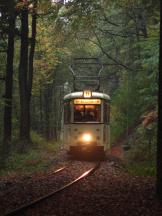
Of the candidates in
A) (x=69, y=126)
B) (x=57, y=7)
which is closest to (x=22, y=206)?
(x=57, y=7)

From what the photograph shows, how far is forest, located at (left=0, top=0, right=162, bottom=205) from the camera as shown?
22.2 m

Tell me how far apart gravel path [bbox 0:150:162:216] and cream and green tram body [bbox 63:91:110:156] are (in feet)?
26.3

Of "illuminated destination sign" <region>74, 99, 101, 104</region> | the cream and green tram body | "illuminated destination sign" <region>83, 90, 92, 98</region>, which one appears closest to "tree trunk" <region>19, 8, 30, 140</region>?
the cream and green tram body

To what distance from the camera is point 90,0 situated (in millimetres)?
23484

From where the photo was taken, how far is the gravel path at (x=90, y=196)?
10948mm

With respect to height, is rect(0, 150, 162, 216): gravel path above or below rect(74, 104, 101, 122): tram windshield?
below

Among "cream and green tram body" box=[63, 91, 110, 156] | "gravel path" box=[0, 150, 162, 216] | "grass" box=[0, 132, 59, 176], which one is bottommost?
"gravel path" box=[0, 150, 162, 216]

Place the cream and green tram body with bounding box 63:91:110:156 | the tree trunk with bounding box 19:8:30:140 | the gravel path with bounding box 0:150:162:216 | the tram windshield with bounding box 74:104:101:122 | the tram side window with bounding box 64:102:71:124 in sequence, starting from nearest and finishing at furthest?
the gravel path with bounding box 0:150:162:216 → the cream and green tram body with bounding box 63:91:110:156 → the tram windshield with bounding box 74:104:101:122 → the tram side window with bounding box 64:102:71:124 → the tree trunk with bounding box 19:8:30:140

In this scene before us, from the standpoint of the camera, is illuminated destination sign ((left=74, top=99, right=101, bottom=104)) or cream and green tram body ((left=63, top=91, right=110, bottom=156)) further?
illuminated destination sign ((left=74, top=99, right=101, bottom=104))

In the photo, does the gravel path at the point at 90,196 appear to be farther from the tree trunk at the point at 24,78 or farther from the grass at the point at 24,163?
the tree trunk at the point at 24,78

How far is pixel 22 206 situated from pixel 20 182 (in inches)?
184

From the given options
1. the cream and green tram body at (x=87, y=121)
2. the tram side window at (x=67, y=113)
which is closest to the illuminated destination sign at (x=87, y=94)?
the cream and green tram body at (x=87, y=121)

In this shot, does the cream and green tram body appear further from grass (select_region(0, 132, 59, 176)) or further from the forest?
grass (select_region(0, 132, 59, 176))

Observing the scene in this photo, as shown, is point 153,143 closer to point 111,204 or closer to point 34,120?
point 111,204
